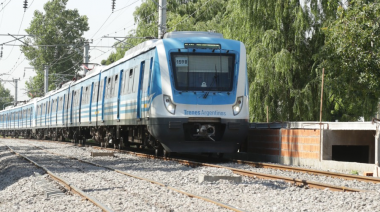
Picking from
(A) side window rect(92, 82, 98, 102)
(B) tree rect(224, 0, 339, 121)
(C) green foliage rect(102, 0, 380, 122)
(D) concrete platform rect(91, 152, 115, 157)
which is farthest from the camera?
(B) tree rect(224, 0, 339, 121)

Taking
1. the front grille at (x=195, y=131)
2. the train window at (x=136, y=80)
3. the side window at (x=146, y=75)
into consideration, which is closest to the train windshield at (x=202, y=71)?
the front grille at (x=195, y=131)

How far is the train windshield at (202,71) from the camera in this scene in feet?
50.6

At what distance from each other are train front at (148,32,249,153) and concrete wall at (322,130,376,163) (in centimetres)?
206

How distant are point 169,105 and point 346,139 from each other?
437 centimetres

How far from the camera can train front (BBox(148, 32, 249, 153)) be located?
15258 millimetres

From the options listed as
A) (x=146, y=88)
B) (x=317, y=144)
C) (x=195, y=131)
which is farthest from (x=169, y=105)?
(x=317, y=144)

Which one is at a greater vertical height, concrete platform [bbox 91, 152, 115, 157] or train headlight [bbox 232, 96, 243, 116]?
train headlight [bbox 232, 96, 243, 116]

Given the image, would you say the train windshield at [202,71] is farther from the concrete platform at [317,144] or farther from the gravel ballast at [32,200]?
the gravel ballast at [32,200]

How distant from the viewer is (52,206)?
8.54m

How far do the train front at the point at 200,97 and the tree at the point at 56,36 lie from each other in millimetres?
72357

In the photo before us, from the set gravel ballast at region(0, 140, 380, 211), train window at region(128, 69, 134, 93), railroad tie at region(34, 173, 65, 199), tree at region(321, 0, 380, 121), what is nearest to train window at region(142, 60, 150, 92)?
train window at region(128, 69, 134, 93)

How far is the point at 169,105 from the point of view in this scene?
601 inches

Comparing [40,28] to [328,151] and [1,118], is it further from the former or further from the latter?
[328,151]

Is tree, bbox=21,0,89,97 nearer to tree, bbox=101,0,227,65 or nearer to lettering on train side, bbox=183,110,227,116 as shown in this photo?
tree, bbox=101,0,227,65
